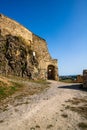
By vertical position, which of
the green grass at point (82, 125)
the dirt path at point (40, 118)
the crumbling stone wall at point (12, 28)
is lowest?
the green grass at point (82, 125)

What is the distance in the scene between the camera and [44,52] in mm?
32875

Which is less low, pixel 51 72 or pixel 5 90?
pixel 51 72

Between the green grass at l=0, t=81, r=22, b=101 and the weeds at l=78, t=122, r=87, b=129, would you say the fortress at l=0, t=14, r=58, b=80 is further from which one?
the weeds at l=78, t=122, r=87, b=129

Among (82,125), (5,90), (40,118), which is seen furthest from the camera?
(5,90)

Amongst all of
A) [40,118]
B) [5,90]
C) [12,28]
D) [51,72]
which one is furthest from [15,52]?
[40,118]

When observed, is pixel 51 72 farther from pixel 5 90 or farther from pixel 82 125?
pixel 82 125

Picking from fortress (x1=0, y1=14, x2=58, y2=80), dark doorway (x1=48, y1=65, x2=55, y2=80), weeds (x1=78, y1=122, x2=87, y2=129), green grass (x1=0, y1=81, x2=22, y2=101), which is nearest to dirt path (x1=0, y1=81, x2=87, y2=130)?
weeds (x1=78, y1=122, x2=87, y2=129)

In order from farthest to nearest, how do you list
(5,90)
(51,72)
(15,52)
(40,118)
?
(51,72)
(15,52)
(5,90)
(40,118)

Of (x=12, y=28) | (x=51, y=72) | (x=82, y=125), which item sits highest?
(x=12, y=28)

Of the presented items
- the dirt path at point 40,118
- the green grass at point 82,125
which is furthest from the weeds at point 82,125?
the dirt path at point 40,118

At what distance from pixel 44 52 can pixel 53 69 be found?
4.22 meters

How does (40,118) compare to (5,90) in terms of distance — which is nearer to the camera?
(40,118)

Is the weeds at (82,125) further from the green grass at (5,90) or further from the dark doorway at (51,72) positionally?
the dark doorway at (51,72)

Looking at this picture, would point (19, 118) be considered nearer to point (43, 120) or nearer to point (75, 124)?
point (43, 120)
